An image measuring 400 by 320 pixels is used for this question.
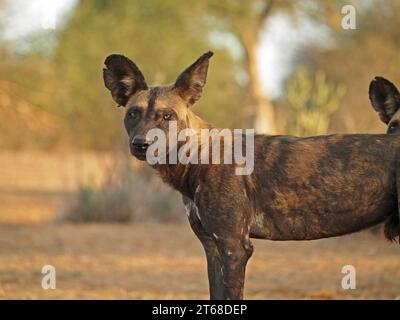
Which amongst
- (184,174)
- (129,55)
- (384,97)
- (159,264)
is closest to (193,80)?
(184,174)

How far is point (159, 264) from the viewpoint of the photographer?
35.3 feet

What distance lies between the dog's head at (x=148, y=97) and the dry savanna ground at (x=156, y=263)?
2.95 metres

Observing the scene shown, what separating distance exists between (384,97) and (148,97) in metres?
1.62

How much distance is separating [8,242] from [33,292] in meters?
4.75

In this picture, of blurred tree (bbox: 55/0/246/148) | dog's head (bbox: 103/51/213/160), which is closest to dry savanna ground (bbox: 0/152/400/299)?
blurred tree (bbox: 55/0/246/148)

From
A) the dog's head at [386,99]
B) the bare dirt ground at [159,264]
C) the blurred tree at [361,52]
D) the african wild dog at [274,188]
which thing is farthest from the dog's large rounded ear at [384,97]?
the blurred tree at [361,52]

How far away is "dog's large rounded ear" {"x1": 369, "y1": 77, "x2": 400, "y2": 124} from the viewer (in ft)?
18.3

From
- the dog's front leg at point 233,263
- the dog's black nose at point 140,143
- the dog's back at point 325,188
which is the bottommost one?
the dog's front leg at point 233,263

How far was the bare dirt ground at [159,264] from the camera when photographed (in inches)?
331

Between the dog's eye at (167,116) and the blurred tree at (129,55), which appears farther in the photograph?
the blurred tree at (129,55)

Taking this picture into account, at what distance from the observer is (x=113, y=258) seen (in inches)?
439

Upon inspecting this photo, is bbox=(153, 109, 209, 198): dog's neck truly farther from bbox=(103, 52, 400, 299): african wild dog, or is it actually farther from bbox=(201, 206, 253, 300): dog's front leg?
bbox=(201, 206, 253, 300): dog's front leg

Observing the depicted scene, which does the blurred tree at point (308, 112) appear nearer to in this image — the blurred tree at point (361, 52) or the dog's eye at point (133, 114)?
the blurred tree at point (361, 52)

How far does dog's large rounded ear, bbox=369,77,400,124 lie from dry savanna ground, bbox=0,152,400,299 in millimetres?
2733
